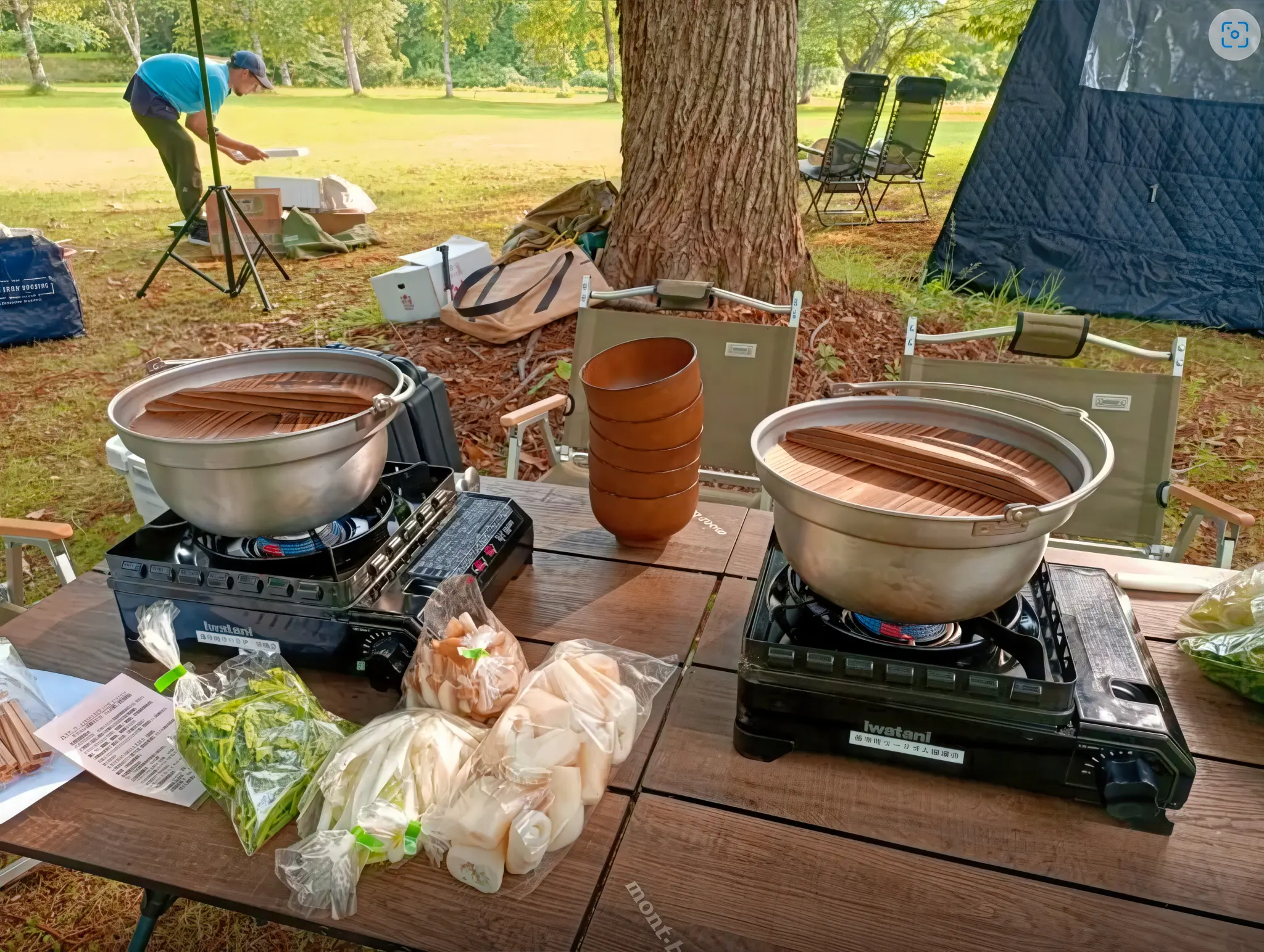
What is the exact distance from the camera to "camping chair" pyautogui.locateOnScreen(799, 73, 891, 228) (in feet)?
27.6

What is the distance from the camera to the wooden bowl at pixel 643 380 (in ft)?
4.85

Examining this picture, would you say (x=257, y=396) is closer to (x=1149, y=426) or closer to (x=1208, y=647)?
(x=1208, y=647)

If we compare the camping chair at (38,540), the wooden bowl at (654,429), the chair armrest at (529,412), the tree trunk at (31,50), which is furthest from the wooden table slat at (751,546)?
the tree trunk at (31,50)

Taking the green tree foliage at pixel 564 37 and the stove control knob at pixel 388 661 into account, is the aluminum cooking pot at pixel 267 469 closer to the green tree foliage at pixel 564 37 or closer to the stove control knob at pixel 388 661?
the stove control knob at pixel 388 661

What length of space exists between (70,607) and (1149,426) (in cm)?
281

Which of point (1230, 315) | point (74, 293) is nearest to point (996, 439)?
point (1230, 315)

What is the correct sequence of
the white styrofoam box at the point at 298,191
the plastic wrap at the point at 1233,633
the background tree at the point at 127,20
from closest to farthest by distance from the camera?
the plastic wrap at the point at 1233,633 → the white styrofoam box at the point at 298,191 → the background tree at the point at 127,20

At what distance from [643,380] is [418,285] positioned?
3605 mm

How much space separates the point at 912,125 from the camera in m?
8.84

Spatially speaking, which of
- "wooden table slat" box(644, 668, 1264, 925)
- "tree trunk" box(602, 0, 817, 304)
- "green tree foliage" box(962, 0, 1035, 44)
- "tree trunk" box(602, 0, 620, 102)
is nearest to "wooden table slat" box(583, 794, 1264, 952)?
"wooden table slat" box(644, 668, 1264, 925)

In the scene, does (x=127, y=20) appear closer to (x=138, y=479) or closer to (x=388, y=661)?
(x=138, y=479)

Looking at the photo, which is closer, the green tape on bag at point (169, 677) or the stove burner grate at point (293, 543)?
the green tape on bag at point (169, 677)

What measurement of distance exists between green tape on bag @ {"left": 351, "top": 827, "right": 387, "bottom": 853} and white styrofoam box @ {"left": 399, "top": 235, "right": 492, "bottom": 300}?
4.24 metres

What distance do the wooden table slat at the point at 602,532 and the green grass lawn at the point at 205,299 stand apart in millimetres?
1160
